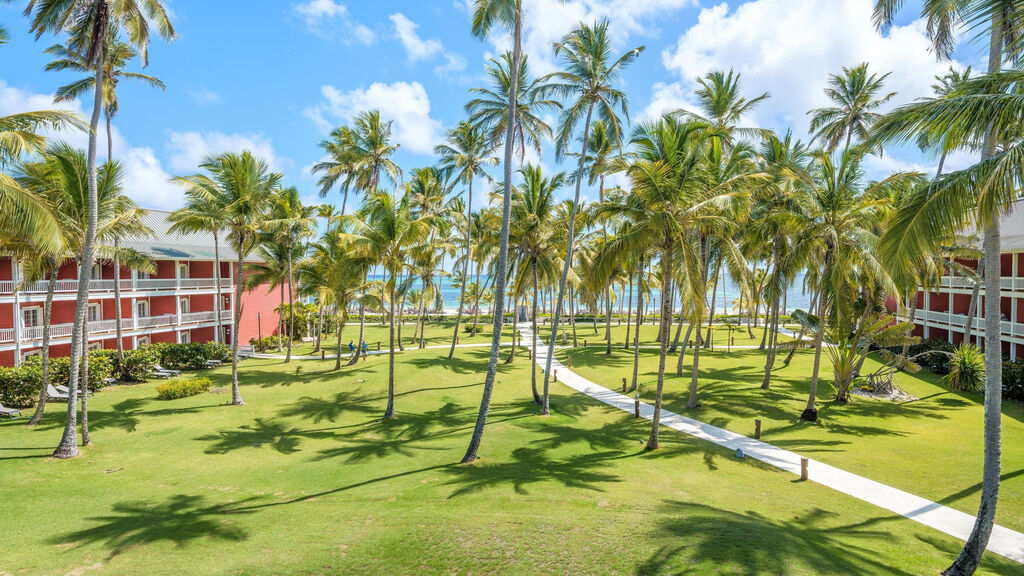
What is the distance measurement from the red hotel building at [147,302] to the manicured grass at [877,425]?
78.1 ft

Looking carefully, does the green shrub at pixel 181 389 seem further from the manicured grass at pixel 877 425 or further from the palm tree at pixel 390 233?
the manicured grass at pixel 877 425

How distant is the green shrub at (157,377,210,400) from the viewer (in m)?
20.8

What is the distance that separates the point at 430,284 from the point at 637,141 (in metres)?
30.3

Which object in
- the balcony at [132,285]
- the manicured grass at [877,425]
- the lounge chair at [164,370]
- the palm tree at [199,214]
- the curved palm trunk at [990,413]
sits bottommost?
the manicured grass at [877,425]

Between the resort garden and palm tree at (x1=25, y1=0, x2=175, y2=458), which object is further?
palm tree at (x1=25, y1=0, x2=175, y2=458)

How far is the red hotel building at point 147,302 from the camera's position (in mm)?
23438

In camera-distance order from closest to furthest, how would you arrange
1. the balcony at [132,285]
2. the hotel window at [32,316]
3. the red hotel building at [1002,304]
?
the balcony at [132,285]
the red hotel building at [1002,304]
the hotel window at [32,316]

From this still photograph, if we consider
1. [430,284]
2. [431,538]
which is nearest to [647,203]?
[431,538]

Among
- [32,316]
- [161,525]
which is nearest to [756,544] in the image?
[161,525]

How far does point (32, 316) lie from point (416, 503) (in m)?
28.8

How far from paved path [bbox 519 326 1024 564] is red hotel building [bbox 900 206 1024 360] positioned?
36.9ft

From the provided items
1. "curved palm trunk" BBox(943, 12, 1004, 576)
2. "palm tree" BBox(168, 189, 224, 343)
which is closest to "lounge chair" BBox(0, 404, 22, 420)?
"palm tree" BBox(168, 189, 224, 343)

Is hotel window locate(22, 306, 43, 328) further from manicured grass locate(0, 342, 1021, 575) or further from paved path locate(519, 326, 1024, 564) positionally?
paved path locate(519, 326, 1024, 564)

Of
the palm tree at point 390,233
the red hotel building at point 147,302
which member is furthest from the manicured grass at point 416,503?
the red hotel building at point 147,302
